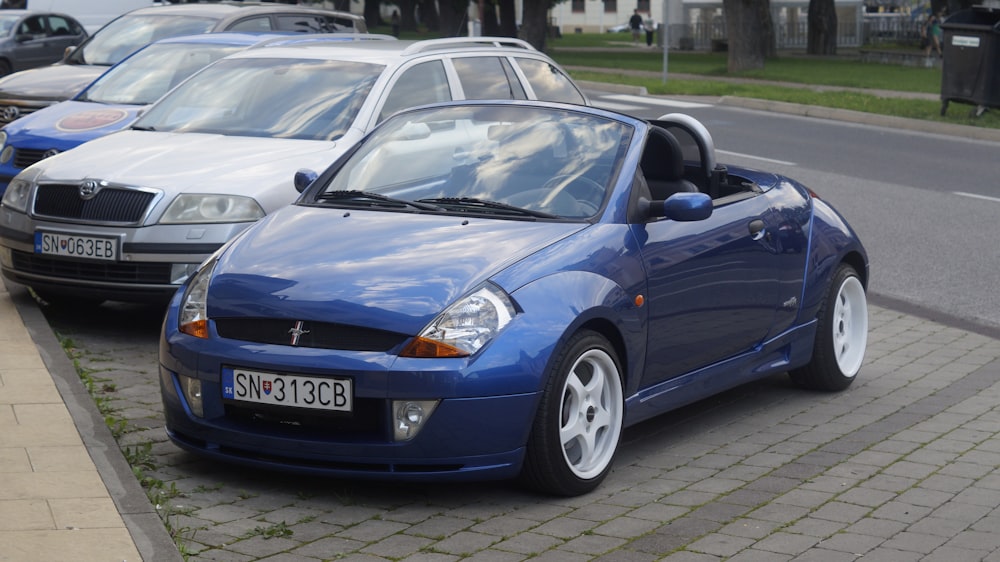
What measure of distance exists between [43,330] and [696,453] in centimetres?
371

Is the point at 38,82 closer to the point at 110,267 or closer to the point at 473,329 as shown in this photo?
the point at 110,267

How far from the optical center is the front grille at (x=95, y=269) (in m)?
7.51

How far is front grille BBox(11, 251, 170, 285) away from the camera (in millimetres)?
7514

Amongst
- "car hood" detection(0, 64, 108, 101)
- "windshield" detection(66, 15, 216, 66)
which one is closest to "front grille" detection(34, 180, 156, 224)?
"car hood" detection(0, 64, 108, 101)

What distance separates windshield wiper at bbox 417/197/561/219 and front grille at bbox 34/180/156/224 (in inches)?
89.4

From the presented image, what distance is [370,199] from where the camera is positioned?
19.9 ft

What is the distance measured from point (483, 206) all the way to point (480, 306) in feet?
2.97

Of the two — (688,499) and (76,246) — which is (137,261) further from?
(688,499)

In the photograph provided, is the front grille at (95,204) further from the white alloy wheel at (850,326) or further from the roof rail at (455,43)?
the white alloy wheel at (850,326)

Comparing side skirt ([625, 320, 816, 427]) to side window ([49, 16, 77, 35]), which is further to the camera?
side window ([49, 16, 77, 35])

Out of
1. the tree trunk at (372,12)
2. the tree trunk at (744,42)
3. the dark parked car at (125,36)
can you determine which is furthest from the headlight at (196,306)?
the tree trunk at (372,12)

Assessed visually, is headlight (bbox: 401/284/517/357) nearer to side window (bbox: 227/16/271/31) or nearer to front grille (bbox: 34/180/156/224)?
front grille (bbox: 34/180/156/224)

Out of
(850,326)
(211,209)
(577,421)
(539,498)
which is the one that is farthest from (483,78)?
(539,498)

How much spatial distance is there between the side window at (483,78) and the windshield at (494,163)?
2956 millimetres
